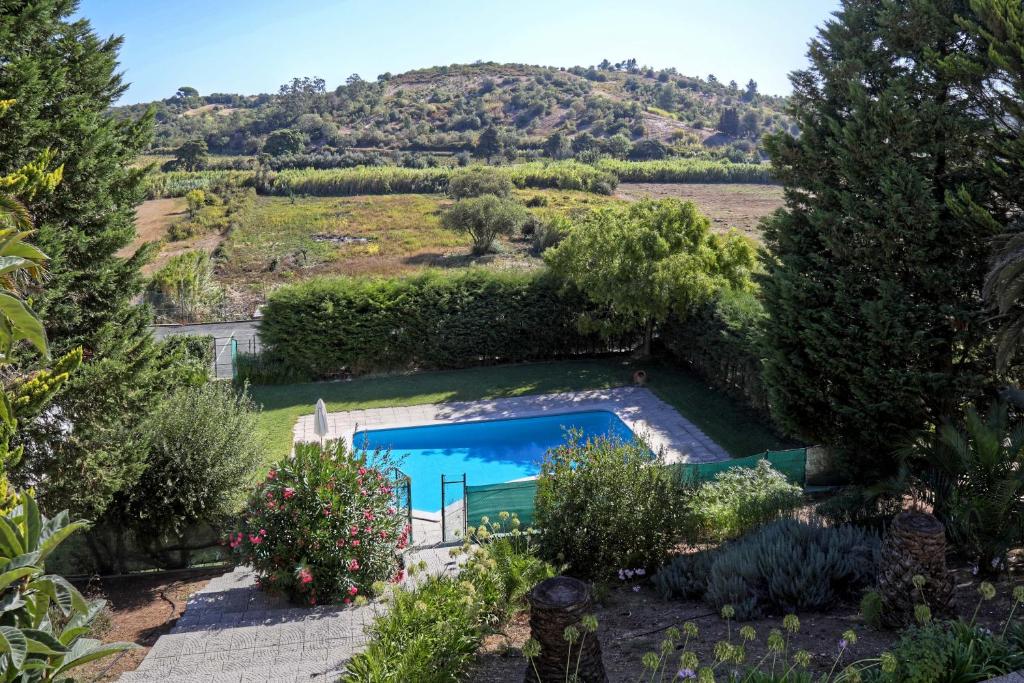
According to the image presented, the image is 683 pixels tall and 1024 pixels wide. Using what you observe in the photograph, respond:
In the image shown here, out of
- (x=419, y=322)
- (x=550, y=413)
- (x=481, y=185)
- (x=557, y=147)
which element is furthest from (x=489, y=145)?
(x=550, y=413)

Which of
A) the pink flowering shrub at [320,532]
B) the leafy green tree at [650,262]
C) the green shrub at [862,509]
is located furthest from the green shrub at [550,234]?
the pink flowering shrub at [320,532]

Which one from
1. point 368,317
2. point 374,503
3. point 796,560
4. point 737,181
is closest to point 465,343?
point 368,317

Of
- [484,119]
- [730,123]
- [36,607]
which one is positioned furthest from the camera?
[730,123]

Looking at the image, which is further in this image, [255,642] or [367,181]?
[367,181]

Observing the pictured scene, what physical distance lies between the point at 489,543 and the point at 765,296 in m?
5.84

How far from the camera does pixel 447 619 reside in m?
6.05

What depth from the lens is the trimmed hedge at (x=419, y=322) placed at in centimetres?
1944

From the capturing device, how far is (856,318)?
386 inches

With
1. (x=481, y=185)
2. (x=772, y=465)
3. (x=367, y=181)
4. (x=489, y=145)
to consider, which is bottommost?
(x=772, y=465)

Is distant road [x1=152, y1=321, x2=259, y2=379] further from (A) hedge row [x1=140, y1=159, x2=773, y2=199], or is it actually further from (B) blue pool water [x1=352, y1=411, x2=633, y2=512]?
(A) hedge row [x1=140, y1=159, x2=773, y2=199]

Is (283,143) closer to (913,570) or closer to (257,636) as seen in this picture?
(257,636)

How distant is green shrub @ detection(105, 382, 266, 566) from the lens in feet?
34.4

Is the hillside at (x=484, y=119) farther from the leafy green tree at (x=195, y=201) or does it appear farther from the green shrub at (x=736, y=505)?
the green shrub at (x=736, y=505)

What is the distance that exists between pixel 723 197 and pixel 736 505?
45.7 meters
